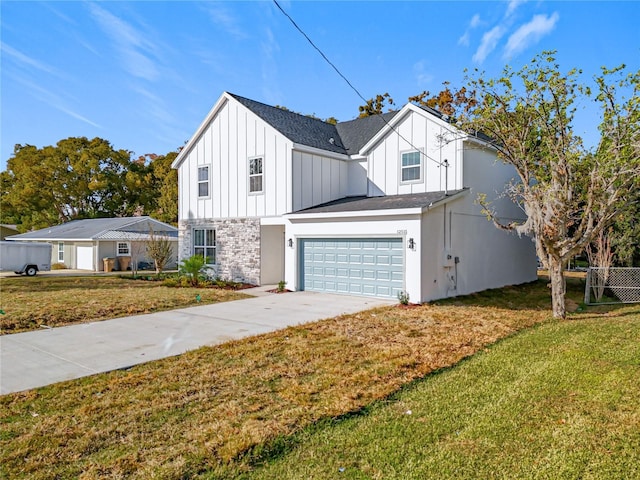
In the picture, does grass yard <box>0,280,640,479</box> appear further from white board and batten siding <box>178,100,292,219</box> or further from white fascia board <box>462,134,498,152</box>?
white board and batten siding <box>178,100,292,219</box>

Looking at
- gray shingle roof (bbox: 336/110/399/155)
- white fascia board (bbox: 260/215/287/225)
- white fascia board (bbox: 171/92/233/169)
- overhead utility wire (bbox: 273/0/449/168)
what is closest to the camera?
overhead utility wire (bbox: 273/0/449/168)

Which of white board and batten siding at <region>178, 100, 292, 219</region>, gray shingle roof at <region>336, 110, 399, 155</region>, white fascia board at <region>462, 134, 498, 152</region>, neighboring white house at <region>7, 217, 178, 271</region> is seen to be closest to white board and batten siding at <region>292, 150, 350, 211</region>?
white board and batten siding at <region>178, 100, 292, 219</region>

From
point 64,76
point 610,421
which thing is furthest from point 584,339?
point 64,76

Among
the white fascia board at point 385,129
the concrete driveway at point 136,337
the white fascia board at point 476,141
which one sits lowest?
the concrete driveway at point 136,337

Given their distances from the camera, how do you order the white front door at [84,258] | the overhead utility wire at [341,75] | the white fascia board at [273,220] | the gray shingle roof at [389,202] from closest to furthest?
1. the overhead utility wire at [341,75]
2. the gray shingle roof at [389,202]
3. the white fascia board at [273,220]
4. the white front door at [84,258]

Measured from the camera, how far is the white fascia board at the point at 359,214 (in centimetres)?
1197

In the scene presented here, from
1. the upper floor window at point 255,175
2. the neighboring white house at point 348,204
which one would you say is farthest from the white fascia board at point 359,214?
the upper floor window at point 255,175

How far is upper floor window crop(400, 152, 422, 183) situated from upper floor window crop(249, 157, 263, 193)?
5.44 meters

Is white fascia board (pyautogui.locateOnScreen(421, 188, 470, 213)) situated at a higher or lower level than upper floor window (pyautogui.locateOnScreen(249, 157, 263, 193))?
lower

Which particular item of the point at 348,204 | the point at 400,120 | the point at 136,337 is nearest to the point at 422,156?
the point at 400,120

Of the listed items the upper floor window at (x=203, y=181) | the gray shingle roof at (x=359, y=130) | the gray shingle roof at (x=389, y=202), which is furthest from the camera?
the upper floor window at (x=203, y=181)

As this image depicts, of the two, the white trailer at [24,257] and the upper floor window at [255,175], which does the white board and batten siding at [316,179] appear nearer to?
the upper floor window at [255,175]

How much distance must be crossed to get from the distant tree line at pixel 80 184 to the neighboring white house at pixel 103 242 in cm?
628

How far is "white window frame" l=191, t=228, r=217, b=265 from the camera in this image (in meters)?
18.3
